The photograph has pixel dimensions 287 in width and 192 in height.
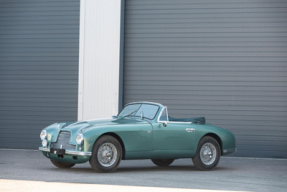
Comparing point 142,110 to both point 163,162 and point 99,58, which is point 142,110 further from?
point 99,58

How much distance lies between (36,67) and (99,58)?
1990 mm

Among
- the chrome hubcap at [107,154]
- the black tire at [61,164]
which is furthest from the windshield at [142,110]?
the black tire at [61,164]

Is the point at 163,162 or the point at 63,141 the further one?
the point at 163,162

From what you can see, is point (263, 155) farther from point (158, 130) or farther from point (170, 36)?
point (158, 130)

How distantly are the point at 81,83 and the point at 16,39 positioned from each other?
2542 millimetres

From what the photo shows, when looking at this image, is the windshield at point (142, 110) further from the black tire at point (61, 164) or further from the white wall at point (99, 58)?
the white wall at point (99, 58)

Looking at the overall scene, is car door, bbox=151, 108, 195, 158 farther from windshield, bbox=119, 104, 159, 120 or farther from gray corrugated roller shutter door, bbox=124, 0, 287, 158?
gray corrugated roller shutter door, bbox=124, 0, 287, 158

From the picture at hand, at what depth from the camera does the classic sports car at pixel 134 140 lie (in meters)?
8.78

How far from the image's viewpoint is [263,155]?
1384 cm

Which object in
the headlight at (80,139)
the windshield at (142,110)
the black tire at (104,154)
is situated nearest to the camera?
the headlight at (80,139)

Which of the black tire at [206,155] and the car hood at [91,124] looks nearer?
the car hood at [91,124]

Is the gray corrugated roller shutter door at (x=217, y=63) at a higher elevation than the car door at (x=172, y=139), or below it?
higher

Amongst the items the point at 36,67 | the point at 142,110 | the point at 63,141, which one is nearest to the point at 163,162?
the point at 142,110

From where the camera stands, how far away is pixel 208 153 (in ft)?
33.3
